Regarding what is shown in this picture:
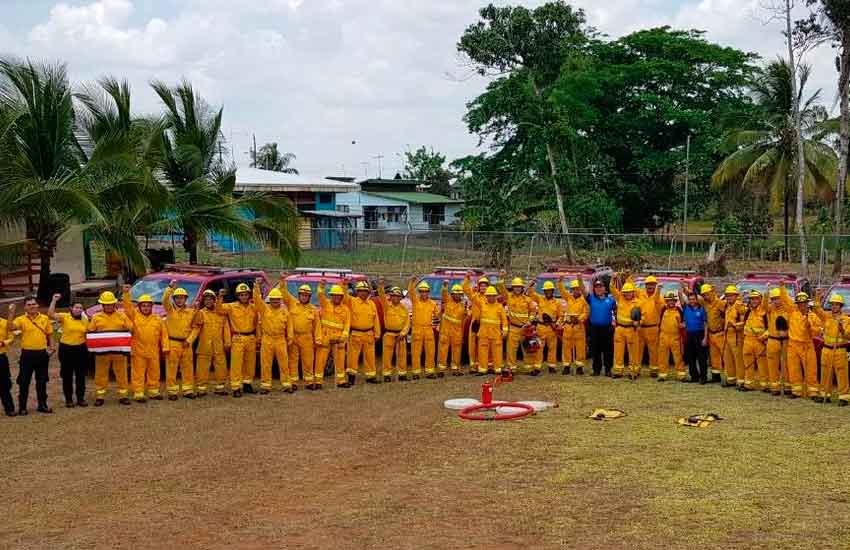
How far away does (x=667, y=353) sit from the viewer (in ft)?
46.9

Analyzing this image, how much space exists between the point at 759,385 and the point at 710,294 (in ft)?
5.10

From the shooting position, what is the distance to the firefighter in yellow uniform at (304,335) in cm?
1334

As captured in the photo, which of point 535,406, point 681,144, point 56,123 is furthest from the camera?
point 681,144

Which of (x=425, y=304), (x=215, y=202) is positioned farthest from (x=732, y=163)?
(x=425, y=304)

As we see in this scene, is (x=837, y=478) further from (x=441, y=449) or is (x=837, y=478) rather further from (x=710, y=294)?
(x=710, y=294)

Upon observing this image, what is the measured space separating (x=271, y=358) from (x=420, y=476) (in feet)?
16.4

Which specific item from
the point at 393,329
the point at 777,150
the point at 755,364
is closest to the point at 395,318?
the point at 393,329

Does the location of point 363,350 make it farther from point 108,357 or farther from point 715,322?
point 715,322

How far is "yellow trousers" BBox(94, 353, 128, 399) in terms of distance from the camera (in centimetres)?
1247

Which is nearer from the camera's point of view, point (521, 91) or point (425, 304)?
point (425, 304)

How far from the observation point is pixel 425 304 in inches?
568

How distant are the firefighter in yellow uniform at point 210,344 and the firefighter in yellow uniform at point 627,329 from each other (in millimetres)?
6236

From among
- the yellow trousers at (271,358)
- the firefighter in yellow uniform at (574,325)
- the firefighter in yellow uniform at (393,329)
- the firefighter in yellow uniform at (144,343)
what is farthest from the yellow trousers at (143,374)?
the firefighter in yellow uniform at (574,325)

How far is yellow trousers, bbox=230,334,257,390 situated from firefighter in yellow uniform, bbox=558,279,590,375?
16.8ft
